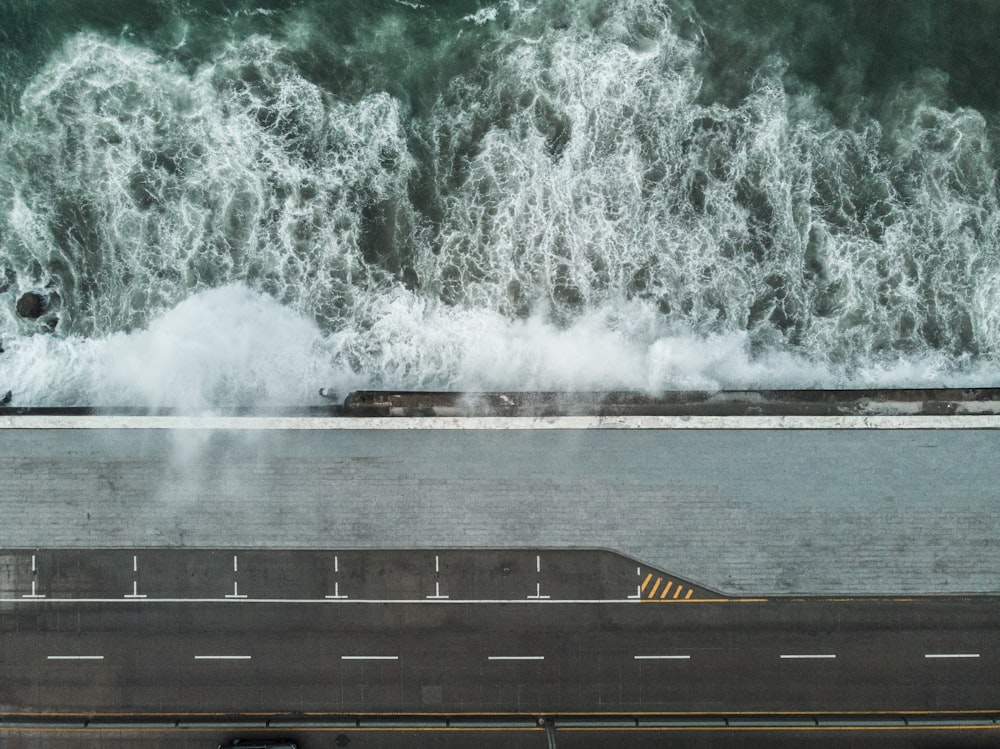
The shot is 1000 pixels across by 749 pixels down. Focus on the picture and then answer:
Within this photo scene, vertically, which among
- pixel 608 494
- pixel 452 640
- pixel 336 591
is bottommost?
pixel 452 640

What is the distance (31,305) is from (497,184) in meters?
23.0

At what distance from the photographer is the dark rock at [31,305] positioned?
34438 mm

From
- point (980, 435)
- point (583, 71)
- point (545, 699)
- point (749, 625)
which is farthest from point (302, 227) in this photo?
point (980, 435)

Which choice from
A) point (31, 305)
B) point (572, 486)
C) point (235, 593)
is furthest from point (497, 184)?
point (31, 305)

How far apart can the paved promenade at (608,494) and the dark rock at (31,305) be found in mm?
5863

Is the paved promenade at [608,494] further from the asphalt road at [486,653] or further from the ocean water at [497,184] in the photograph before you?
the ocean water at [497,184]

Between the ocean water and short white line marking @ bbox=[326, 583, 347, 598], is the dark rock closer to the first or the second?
the ocean water

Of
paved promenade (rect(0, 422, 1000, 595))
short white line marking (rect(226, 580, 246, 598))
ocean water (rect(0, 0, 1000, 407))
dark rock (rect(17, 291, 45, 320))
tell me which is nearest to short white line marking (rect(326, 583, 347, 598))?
paved promenade (rect(0, 422, 1000, 595))

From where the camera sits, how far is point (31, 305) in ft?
113

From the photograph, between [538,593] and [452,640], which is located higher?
[538,593]

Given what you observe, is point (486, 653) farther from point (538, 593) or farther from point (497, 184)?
point (497, 184)

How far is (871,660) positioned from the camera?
32688 mm

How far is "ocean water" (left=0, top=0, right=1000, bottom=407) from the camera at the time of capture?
34.3 metres

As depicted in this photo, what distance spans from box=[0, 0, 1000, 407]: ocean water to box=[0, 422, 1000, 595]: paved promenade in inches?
144
